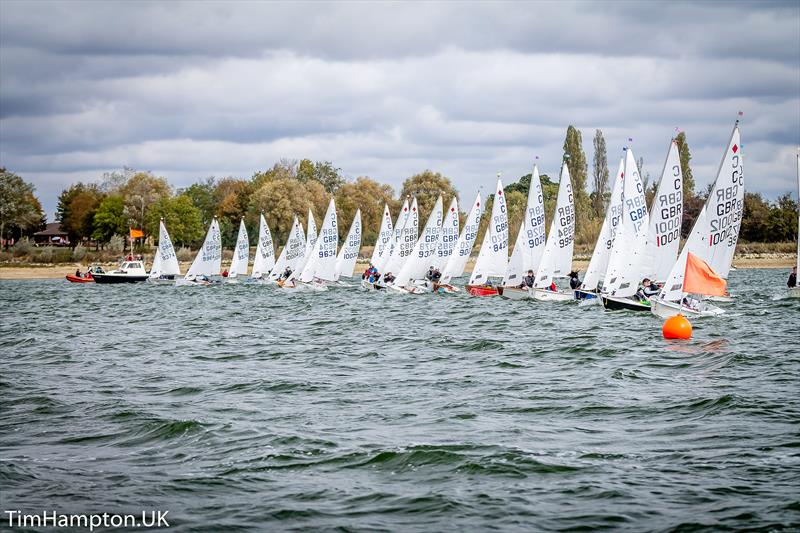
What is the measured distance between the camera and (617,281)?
36.4m

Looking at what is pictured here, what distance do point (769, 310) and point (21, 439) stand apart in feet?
103

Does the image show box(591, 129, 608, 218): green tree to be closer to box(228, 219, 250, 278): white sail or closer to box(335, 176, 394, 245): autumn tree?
box(335, 176, 394, 245): autumn tree

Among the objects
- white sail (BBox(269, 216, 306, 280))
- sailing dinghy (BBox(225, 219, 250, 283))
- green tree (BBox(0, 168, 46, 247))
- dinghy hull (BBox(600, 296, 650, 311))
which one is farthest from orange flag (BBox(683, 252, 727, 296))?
green tree (BBox(0, 168, 46, 247))

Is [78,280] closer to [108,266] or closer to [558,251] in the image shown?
[108,266]

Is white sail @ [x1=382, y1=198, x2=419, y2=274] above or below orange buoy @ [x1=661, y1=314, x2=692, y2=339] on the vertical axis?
above

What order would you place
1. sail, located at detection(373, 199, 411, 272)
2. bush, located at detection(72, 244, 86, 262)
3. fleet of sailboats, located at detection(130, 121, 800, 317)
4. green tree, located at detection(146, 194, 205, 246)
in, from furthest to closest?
1. green tree, located at detection(146, 194, 205, 246)
2. bush, located at detection(72, 244, 86, 262)
3. sail, located at detection(373, 199, 411, 272)
4. fleet of sailboats, located at detection(130, 121, 800, 317)

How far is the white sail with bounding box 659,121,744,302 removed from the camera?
32.2 meters

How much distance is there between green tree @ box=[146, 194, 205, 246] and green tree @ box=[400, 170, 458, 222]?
2526 centimetres

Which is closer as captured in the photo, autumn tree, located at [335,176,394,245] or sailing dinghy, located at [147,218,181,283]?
sailing dinghy, located at [147,218,181,283]

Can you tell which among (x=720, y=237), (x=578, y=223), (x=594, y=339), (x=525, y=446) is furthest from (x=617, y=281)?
(x=578, y=223)

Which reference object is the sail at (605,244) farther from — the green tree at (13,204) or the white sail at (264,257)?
the green tree at (13,204)

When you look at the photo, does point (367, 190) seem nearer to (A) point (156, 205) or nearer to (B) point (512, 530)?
(A) point (156, 205)

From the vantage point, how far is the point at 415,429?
16.2 m

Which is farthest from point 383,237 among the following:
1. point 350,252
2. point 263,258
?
point 263,258
